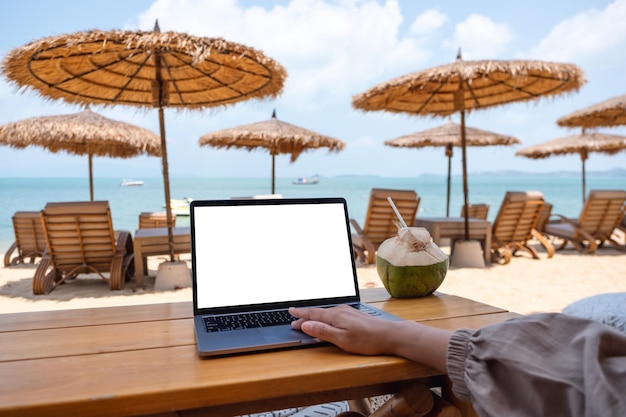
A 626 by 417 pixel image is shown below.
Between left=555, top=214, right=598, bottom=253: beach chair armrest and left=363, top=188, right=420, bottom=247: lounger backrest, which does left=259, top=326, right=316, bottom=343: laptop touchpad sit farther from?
left=555, top=214, right=598, bottom=253: beach chair armrest

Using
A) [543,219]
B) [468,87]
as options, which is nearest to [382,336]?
[468,87]

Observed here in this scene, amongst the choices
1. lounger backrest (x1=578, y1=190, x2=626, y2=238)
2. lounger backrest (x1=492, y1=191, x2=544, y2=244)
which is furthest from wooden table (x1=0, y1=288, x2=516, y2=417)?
lounger backrest (x1=578, y1=190, x2=626, y2=238)

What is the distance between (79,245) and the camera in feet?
15.8

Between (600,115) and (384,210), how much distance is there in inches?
175

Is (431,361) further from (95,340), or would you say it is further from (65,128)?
(65,128)

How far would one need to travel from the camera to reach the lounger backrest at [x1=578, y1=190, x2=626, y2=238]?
701 centimetres

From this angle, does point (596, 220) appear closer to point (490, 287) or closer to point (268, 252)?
point (490, 287)

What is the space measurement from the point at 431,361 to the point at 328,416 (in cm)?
76

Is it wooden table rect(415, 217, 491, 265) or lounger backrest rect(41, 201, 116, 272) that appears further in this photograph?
wooden table rect(415, 217, 491, 265)

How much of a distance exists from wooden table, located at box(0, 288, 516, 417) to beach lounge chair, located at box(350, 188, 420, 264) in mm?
4942

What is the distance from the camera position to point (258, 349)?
853mm

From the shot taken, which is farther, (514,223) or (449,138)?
(449,138)

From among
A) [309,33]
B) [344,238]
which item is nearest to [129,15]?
[309,33]

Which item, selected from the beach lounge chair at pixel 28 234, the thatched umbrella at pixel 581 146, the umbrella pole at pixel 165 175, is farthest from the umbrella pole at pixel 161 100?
the thatched umbrella at pixel 581 146
